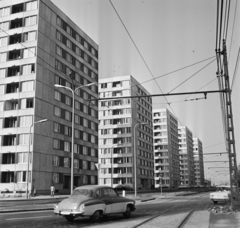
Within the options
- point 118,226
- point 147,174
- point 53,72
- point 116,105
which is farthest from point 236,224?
point 147,174

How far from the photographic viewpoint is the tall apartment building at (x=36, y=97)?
170ft

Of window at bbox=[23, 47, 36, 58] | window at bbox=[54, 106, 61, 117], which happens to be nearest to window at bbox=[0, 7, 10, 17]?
window at bbox=[23, 47, 36, 58]

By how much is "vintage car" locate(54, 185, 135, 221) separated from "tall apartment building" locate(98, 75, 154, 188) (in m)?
77.9

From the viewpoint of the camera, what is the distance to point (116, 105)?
9694cm

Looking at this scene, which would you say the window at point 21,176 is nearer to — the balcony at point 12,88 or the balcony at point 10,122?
the balcony at point 10,122

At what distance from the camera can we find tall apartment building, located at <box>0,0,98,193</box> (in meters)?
51.7

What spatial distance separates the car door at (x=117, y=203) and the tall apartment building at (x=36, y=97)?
123 ft

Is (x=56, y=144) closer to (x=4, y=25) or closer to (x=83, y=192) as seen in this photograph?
(x=4, y=25)

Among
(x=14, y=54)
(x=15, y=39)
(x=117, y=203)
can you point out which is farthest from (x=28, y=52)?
(x=117, y=203)

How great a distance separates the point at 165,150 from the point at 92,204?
11747cm

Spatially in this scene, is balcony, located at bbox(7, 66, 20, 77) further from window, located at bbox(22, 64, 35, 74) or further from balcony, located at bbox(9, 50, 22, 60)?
balcony, located at bbox(9, 50, 22, 60)

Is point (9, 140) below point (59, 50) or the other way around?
below

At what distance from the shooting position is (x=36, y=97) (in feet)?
176

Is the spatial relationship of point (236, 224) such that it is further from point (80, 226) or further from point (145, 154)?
point (145, 154)
